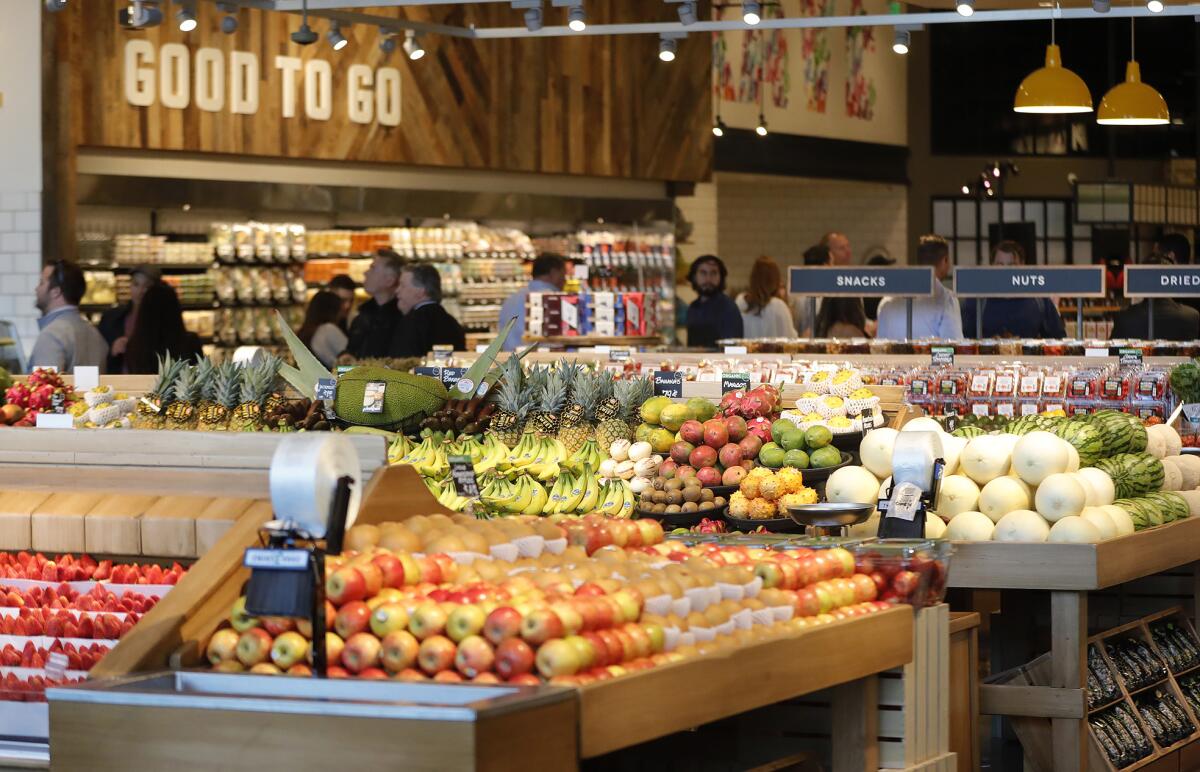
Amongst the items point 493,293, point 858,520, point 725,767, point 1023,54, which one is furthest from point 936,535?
point 1023,54

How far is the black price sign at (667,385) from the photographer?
6406 mm

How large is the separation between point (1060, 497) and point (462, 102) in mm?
9402

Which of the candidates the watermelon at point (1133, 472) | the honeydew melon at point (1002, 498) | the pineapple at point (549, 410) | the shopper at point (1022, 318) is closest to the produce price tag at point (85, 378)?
the pineapple at point (549, 410)

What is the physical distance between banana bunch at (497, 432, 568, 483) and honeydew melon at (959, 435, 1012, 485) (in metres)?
1.22

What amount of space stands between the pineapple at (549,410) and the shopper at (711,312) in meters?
6.13

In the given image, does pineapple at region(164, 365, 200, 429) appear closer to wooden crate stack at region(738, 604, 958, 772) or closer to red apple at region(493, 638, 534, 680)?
wooden crate stack at region(738, 604, 958, 772)

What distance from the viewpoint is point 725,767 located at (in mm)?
4449

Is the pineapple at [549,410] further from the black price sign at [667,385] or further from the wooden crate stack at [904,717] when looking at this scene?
the wooden crate stack at [904,717]

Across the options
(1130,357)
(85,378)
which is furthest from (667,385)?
(1130,357)

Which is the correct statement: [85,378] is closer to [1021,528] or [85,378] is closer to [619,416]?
[619,416]

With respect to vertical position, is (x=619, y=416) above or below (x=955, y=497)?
above

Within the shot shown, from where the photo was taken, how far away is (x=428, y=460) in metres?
5.44

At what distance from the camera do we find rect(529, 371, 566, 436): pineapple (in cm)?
599

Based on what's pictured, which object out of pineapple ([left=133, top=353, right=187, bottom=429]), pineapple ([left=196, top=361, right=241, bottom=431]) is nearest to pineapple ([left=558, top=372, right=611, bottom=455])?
pineapple ([left=196, top=361, right=241, bottom=431])
